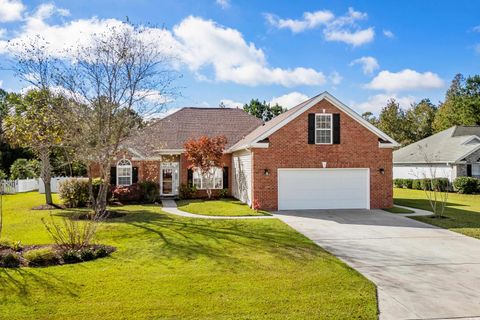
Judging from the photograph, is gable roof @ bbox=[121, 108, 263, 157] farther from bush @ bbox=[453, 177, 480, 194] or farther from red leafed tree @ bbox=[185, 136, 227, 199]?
bush @ bbox=[453, 177, 480, 194]

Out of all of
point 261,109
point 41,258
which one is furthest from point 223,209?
Result: point 261,109

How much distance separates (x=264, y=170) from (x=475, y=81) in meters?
51.8

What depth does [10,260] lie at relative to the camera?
842 centimetres

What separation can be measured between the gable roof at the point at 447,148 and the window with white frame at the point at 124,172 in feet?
68.7

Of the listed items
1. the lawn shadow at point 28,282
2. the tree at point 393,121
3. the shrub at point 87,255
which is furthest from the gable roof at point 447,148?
the lawn shadow at point 28,282

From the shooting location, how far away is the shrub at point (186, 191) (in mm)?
22703

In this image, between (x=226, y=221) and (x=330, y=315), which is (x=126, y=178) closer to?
(x=226, y=221)

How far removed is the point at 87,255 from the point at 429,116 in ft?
201

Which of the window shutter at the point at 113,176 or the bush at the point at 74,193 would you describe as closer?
the bush at the point at 74,193

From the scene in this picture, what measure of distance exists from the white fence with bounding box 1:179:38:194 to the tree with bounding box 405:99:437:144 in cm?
4907

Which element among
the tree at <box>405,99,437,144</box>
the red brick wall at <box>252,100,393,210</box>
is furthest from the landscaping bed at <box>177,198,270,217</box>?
the tree at <box>405,99,437,144</box>

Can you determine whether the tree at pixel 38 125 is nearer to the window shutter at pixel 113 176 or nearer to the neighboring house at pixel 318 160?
the neighboring house at pixel 318 160

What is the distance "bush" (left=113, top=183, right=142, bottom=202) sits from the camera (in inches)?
808

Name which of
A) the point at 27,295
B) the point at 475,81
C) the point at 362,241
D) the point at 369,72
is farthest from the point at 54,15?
the point at 475,81
